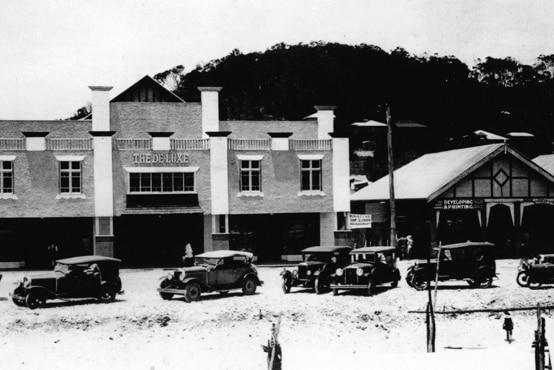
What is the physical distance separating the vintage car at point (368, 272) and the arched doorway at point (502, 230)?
14390 mm

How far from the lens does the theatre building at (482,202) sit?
3644cm

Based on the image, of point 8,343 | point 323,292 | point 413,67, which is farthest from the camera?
point 413,67

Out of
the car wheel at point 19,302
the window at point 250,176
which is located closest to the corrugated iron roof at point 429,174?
the window at point 250,176

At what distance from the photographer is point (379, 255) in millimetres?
25281

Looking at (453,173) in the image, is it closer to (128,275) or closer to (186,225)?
(186,225)

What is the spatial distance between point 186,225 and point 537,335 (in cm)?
2672

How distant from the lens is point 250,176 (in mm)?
38562

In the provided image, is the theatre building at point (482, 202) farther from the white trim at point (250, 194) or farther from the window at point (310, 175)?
the white trim at point (250, 194)

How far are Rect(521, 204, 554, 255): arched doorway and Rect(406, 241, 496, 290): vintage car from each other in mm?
14516

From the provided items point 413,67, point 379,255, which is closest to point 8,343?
point 379,255

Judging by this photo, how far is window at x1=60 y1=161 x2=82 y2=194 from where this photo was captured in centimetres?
3669

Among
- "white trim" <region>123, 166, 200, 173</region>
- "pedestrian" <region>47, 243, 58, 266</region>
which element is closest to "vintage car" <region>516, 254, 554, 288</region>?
"white trim" <region>123, 166, 200, 173</region>

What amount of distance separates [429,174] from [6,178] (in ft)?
70.1

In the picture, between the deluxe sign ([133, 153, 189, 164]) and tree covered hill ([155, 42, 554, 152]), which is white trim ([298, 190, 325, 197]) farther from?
tree covered hill ([155, 42, 554, 152])
